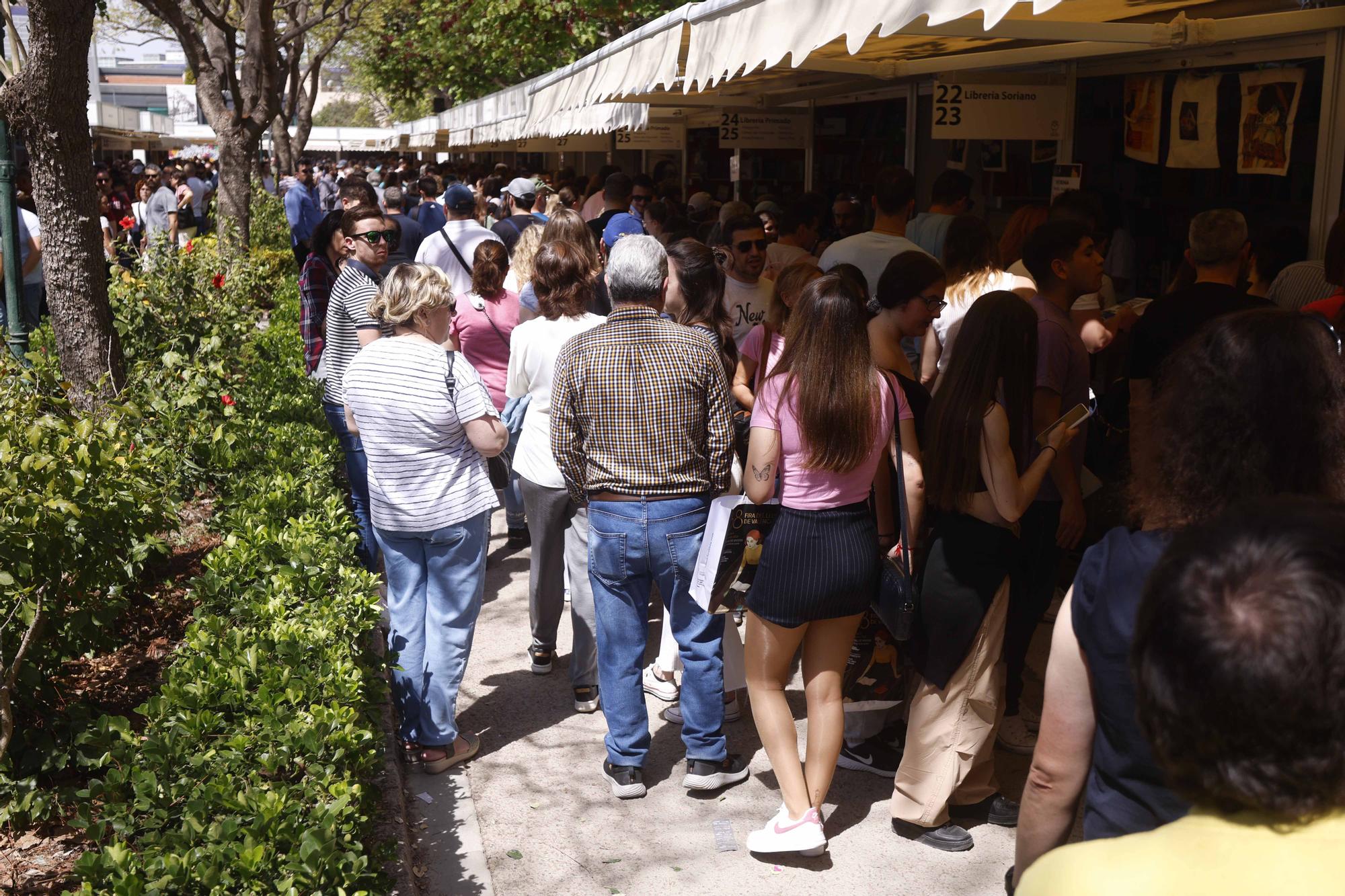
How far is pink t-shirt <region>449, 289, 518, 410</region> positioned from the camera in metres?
6.43

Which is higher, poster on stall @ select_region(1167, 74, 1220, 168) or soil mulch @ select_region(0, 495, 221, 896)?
poster on stall @ select_region(1167, 74, 1220, 168)

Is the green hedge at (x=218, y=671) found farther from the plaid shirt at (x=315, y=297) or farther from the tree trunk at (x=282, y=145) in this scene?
the tree trunk at (x=282, y=145)

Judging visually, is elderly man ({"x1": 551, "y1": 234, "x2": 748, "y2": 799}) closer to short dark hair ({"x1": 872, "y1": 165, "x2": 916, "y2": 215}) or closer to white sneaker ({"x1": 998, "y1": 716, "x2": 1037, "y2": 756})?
white sneaker ({"x1": 998, "y1": 716, "x2": 1037, "y2": 756})

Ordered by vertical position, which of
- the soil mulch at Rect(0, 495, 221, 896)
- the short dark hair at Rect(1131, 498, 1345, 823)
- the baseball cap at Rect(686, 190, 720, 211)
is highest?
the baseball cap at Rect(686, 190, 720, 211)

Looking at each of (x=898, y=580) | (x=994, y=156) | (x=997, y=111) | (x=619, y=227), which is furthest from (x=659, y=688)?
(x=994, y=156)

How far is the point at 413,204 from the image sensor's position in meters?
17.3

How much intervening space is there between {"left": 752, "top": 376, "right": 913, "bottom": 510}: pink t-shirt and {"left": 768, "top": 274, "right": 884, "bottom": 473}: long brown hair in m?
0.04

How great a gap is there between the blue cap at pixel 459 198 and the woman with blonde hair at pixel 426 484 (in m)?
4.24

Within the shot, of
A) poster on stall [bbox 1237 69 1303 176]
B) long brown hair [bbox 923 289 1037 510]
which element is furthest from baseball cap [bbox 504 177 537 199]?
long brown hair [bbox 923 289 1037 510]

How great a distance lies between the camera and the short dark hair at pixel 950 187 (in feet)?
22.6

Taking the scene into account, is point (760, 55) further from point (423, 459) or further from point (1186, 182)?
point (1186, 182)

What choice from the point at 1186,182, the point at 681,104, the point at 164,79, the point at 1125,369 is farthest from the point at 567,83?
the point at 164,79

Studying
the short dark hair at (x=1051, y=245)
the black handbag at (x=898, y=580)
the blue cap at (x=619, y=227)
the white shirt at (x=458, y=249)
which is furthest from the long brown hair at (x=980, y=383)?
the blue cap at (x=619, y=227)

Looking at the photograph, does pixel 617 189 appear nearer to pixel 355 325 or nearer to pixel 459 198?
pixel 459 198
